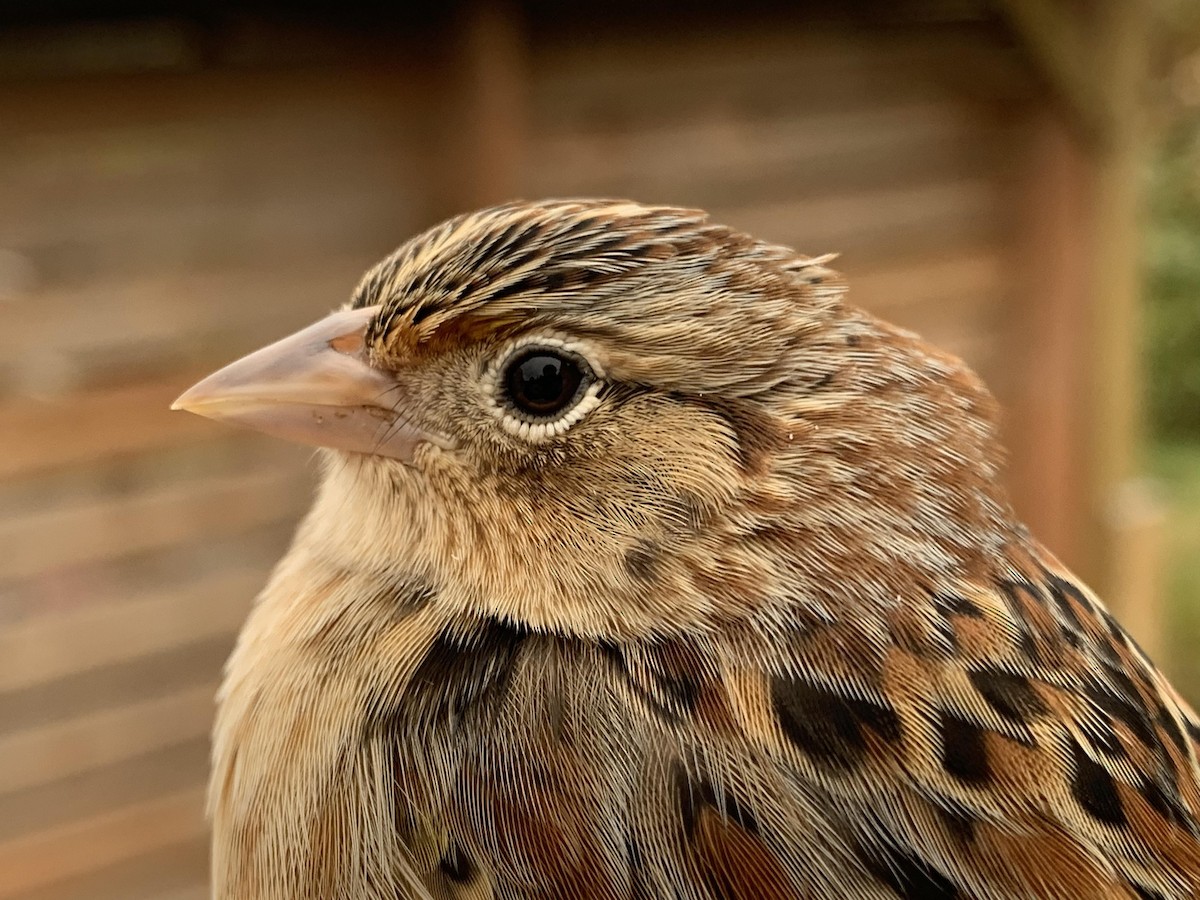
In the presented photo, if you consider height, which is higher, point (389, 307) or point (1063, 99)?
point (1063, 99)

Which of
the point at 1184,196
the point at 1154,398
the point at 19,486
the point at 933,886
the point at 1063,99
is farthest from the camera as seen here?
the point at 1184,196

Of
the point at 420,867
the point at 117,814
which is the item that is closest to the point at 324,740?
the point at 420,867

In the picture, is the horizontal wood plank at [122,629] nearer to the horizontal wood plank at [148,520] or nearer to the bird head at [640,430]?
the horizontal wood plank at [148,520]

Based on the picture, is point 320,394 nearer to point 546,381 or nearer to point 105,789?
point 546,381

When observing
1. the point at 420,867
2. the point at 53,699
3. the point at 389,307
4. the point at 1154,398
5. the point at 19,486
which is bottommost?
the point at 1154,398

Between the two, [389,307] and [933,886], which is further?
[389,307]

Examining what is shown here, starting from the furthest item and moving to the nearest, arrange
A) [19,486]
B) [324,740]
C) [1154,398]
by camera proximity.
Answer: [1154,398], [19,486], [324,740]

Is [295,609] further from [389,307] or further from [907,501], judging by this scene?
[907,501]
